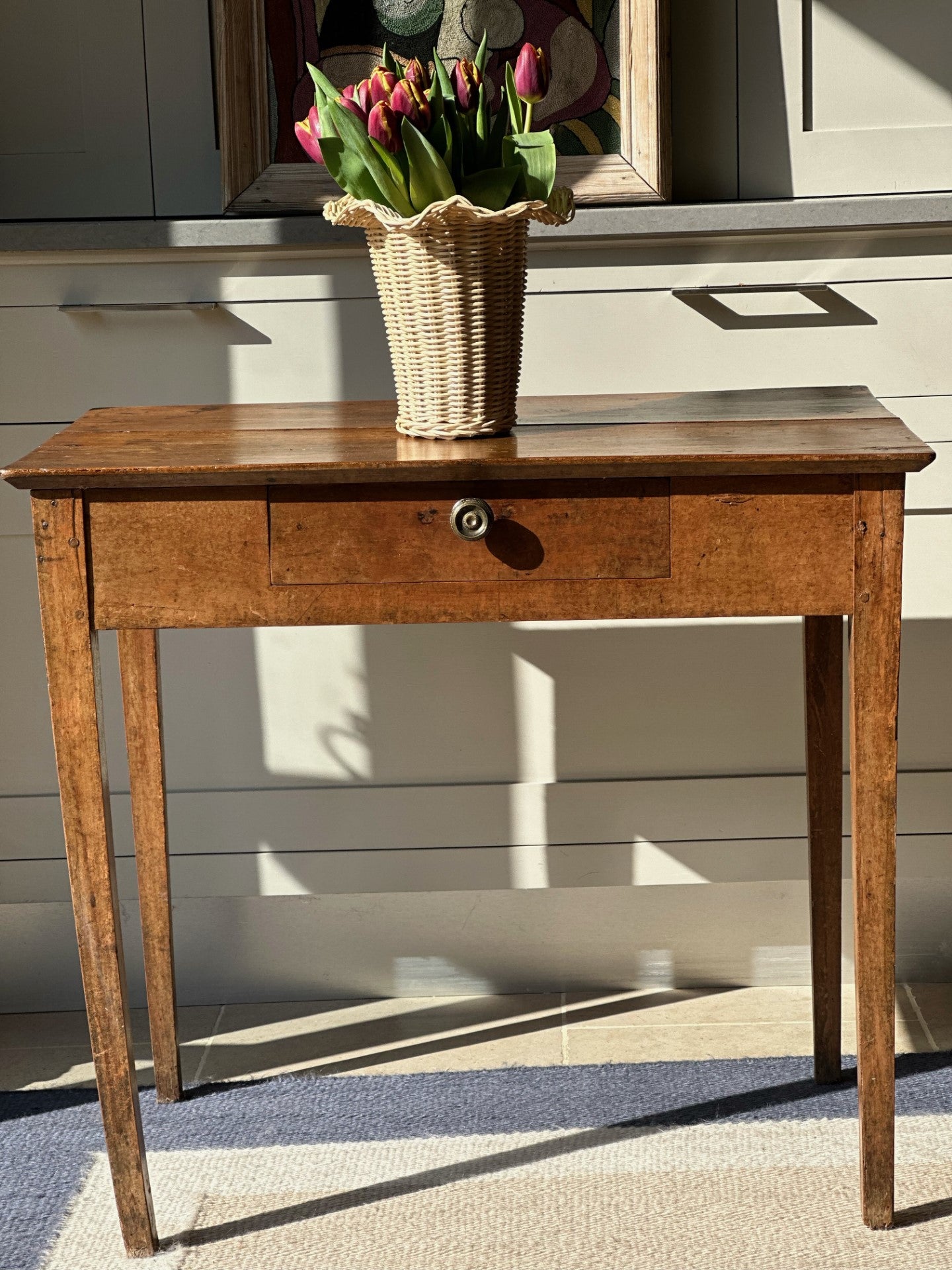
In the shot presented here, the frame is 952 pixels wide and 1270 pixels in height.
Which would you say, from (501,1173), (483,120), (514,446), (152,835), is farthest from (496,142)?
(501,1173)

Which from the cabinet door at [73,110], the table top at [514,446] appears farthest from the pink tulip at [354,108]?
the cabinet door at [73,110]

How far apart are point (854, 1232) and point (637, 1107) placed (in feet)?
1.04

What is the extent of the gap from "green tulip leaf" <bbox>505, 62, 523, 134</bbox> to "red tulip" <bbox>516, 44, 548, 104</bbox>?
1.2 inches

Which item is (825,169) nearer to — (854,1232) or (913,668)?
(913,668)

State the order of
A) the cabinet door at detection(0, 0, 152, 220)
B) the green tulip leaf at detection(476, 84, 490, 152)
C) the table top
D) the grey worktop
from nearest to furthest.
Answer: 1. the table top
2. the green tulip leaf at detection(476, 84, 490, 152)
3. the grey worktop
4. the cabinet door at detection(0, 0, 152, 220)

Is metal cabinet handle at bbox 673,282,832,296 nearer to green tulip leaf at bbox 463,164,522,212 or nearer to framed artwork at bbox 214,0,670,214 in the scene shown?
framed artwork at bbox 214,0,670,214

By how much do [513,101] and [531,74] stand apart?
63 mm

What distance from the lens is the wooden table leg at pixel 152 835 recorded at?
5.29 ft

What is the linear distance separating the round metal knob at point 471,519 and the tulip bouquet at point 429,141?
308 millimetres

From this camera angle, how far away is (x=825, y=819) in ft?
5.41

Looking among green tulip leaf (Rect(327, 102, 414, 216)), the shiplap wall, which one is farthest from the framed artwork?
green tulip leaf (Rect(327, 102, 414, 216))

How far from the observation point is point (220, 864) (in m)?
1.92

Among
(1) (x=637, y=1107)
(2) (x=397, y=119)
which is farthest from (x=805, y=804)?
(2) (x=397, y=119)

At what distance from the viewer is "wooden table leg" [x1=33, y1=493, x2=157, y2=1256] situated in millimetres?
1247
